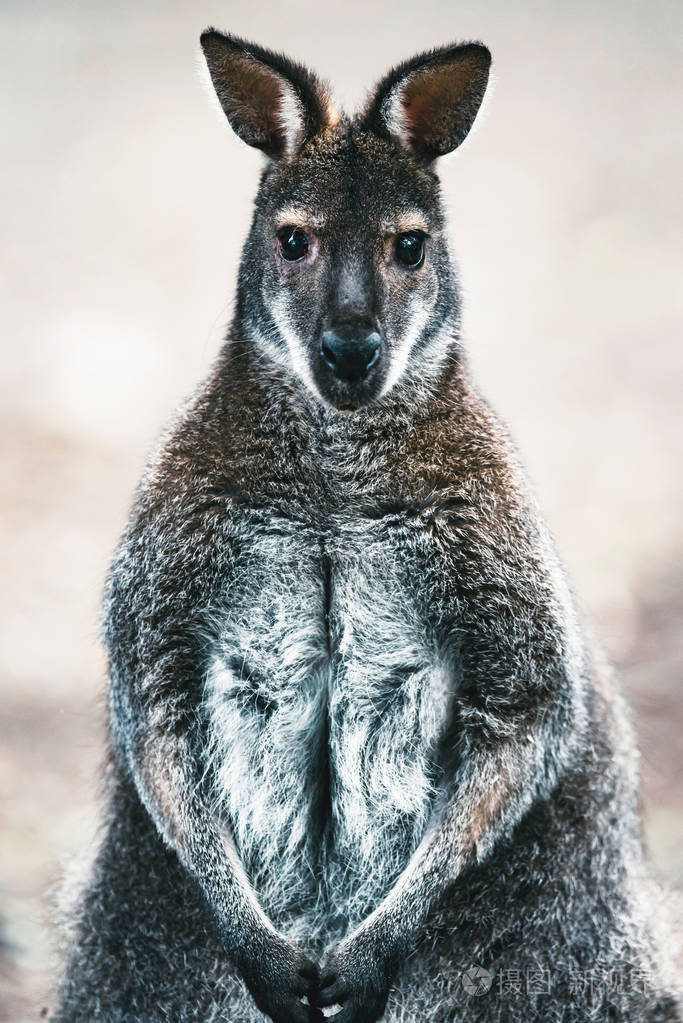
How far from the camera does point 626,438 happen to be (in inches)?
392

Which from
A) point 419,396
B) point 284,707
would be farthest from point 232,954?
point 419,396

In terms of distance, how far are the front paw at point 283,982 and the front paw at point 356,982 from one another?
35mm

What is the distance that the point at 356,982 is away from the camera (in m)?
3.87

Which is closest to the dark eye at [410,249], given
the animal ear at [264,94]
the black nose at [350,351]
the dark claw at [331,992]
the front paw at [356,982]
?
the black nose at [350,351]

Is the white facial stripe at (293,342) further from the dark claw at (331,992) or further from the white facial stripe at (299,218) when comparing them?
the dark claw at (331,992)

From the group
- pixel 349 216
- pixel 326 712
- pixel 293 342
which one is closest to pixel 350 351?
pixel 293 342

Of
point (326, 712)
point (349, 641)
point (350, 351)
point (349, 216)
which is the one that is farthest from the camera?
point (326, 712)

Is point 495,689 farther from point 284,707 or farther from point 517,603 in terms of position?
point 284,707

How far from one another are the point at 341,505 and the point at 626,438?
20.8 feet

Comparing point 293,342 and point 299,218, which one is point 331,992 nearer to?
point 293,342

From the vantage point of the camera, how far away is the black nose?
12.0 ft

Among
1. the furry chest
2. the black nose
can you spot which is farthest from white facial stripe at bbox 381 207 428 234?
the furry chest

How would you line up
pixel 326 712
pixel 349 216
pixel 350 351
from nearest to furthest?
pixel 350 351 → pixel 349 216 → pixel 326 712

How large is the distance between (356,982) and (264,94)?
258 centimetres
